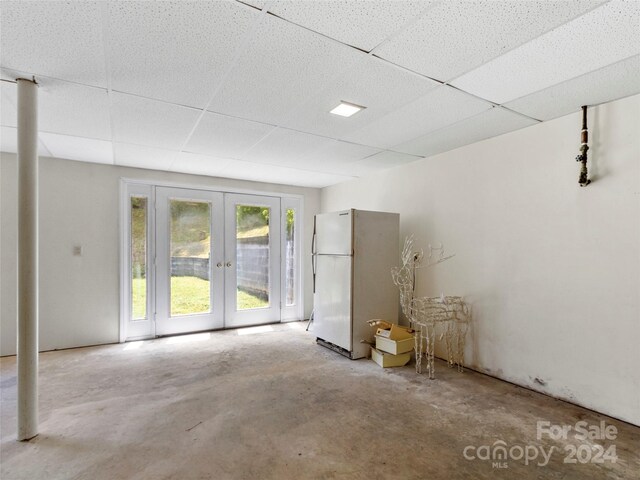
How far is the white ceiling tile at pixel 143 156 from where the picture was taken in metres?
3.61

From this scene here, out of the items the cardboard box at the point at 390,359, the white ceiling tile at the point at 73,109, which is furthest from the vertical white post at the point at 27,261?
the cardboard box at the point at 390,359

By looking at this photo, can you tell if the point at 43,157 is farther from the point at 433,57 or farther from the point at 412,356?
the point at 412,356

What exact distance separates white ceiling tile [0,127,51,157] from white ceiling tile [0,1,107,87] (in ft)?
5.07

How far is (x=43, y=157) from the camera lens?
155 inches

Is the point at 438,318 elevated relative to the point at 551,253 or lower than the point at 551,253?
lower

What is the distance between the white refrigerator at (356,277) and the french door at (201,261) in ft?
4.74

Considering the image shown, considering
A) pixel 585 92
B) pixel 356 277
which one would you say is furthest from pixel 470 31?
pixel 356 277

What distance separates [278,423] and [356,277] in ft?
6.10

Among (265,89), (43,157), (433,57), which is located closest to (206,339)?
(43,157)

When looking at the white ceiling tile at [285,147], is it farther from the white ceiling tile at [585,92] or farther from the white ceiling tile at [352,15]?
the white ceiling tile at [585,92]

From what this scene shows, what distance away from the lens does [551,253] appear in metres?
2.78

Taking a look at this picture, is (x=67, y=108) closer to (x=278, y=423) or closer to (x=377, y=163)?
(x=278, y=423)

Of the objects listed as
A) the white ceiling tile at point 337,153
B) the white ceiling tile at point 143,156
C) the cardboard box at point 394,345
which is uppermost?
the white ceiling tile at point 337,153

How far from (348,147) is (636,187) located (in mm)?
2428
